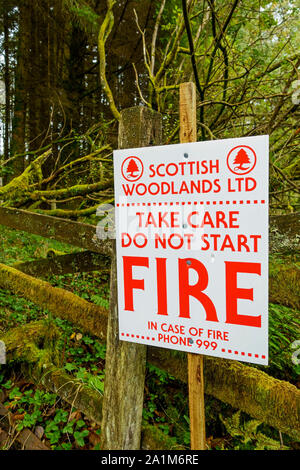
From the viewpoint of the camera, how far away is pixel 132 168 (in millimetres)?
1533

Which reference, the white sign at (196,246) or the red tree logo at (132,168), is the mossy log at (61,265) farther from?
the red tree logo at (132,168)

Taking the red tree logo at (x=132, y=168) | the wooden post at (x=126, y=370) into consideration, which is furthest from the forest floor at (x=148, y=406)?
the red tree logo at (x=132, y=168)

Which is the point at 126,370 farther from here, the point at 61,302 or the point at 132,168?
the point at 132,168

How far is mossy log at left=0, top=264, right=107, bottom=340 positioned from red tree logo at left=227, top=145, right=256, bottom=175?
4.24ft

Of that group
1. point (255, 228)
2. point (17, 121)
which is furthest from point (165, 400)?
point (17, 121)

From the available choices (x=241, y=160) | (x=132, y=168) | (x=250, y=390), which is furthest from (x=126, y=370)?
(x=241, y=160)

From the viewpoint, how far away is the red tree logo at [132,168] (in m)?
1.51

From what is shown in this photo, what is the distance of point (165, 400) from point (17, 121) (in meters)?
7.24

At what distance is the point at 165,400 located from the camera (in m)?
2.64

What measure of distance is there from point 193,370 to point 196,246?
599mm

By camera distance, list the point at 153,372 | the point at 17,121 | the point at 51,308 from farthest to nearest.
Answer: the point at 17,121 → the point at 153,372 → the point at 51,308

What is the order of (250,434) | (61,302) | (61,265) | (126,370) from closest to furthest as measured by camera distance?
(126,370)
(250,434)
(61,302)
(61,265)

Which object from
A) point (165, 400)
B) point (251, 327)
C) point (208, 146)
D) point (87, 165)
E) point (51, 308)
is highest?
point (87, 165)
